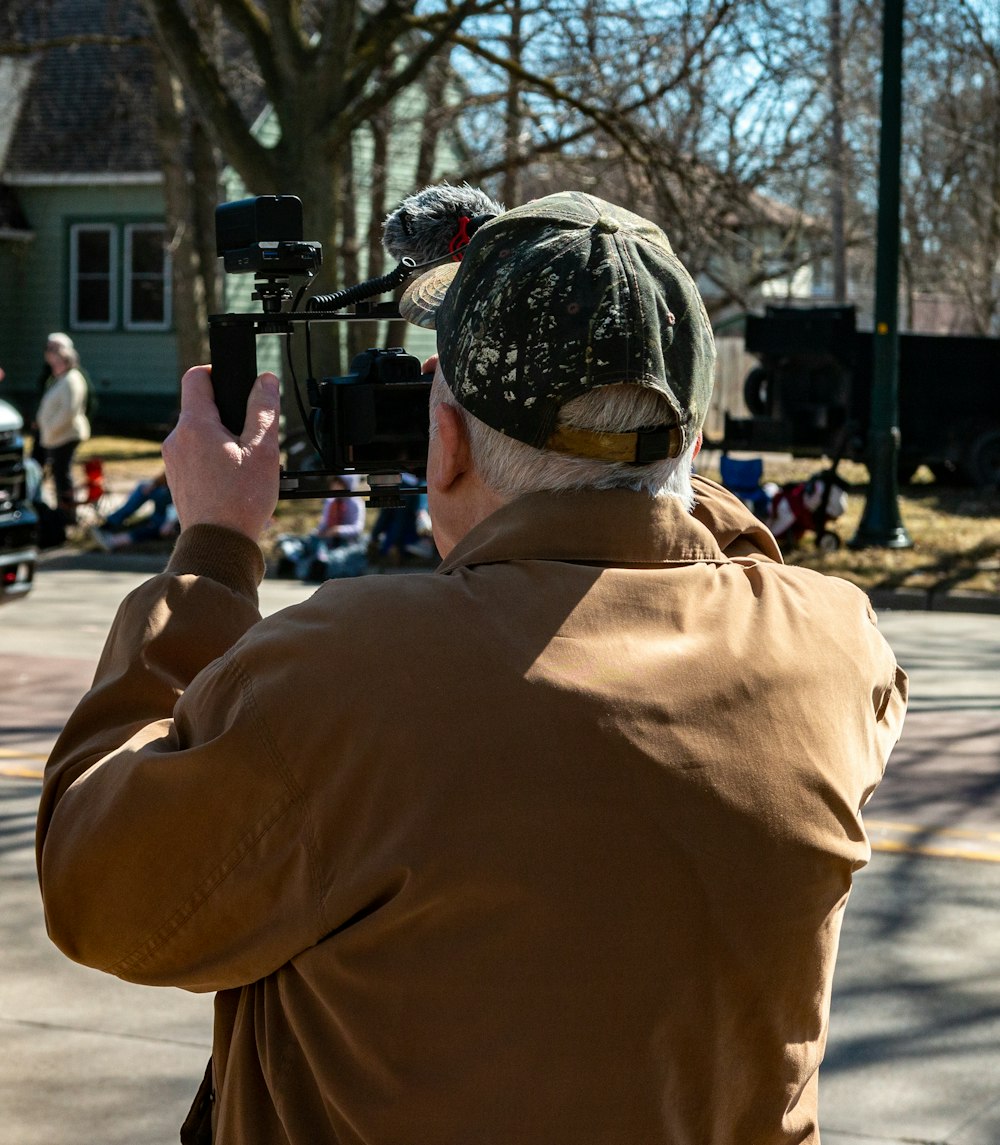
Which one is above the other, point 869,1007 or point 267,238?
Result: point 267,238

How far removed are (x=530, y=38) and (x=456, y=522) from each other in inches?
629

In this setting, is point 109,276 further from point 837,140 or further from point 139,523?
point 139,523

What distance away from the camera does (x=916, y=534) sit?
48.6ft

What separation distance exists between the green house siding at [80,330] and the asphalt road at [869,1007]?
2002 centimetres

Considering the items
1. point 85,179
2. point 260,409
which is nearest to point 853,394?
point 85,179

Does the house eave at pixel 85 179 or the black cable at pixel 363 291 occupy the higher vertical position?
the house eave at pixel 85 179

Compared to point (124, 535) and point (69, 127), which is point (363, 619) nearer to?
point (124, 535)

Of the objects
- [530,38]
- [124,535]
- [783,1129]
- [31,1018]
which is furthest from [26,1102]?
[530,38]

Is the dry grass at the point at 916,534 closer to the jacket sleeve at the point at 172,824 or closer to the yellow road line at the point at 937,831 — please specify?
the yellow road line at the point at 937,831

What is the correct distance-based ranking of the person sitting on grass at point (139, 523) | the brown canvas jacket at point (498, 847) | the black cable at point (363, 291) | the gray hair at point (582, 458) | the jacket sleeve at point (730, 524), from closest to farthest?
the brown canvas jacket at point (498, 847), the gray hair at point (582, 458), the jacket sleeve at point (730, 524), the black cable at point (363, 291), the person sitting on grass at point (139, 523)

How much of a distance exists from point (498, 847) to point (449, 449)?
1.33 feet

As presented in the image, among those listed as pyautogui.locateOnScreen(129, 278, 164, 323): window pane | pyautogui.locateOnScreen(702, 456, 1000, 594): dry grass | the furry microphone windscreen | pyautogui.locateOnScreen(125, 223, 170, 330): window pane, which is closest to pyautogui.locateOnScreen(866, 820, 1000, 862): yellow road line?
the furry microphone windscreen

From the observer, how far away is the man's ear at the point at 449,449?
157cm

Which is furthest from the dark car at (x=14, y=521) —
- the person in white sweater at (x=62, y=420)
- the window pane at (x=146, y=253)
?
the window pane at (x=146, y=253)
